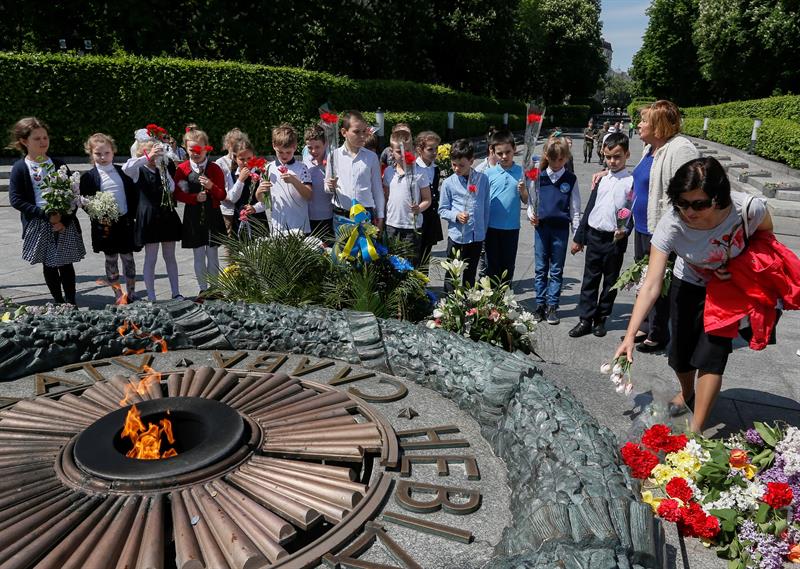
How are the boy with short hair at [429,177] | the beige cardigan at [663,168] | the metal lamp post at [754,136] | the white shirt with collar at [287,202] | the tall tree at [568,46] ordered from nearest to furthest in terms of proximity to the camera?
the beige cardigan at [663,168]
the white shirt with collar at [287,202]
the boy with short hair at [429,177]
the metal lamp post at [754,136]
the tall tree at [568,46]

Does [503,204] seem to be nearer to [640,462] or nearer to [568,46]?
[640,462]

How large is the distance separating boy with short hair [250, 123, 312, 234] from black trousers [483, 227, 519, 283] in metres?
1.70

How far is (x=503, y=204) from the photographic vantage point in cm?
561

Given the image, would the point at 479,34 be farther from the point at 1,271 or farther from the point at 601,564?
the point at 601,564

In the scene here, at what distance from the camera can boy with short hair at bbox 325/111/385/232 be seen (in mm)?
5316

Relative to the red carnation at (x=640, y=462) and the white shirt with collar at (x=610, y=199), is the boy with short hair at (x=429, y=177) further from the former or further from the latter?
the red carnation at (x=640, y=462)

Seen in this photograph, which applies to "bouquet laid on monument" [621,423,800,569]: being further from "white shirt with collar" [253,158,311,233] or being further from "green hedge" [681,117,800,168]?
"green hedge" [681,117,800,168]

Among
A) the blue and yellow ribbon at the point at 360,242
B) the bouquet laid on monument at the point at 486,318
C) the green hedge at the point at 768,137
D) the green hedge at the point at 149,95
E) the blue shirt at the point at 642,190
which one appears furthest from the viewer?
the green hedge at the point at 768,137

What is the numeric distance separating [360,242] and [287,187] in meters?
1.39

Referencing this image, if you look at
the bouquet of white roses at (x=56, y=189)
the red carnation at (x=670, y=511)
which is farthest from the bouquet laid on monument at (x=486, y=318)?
the bouquet of white roses at (x=56, y=189)

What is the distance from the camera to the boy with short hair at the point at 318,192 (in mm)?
5770

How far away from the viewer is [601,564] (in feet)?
5.36

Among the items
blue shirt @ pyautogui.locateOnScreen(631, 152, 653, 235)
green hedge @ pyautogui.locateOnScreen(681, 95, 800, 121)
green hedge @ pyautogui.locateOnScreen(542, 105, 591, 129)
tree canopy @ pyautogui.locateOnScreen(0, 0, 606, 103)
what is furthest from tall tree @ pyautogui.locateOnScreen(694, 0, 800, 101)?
blue shirt @ pyautogui.locateOnScreen(631, 152, 653, 235)

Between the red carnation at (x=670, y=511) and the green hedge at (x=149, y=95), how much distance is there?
16.2 meters
